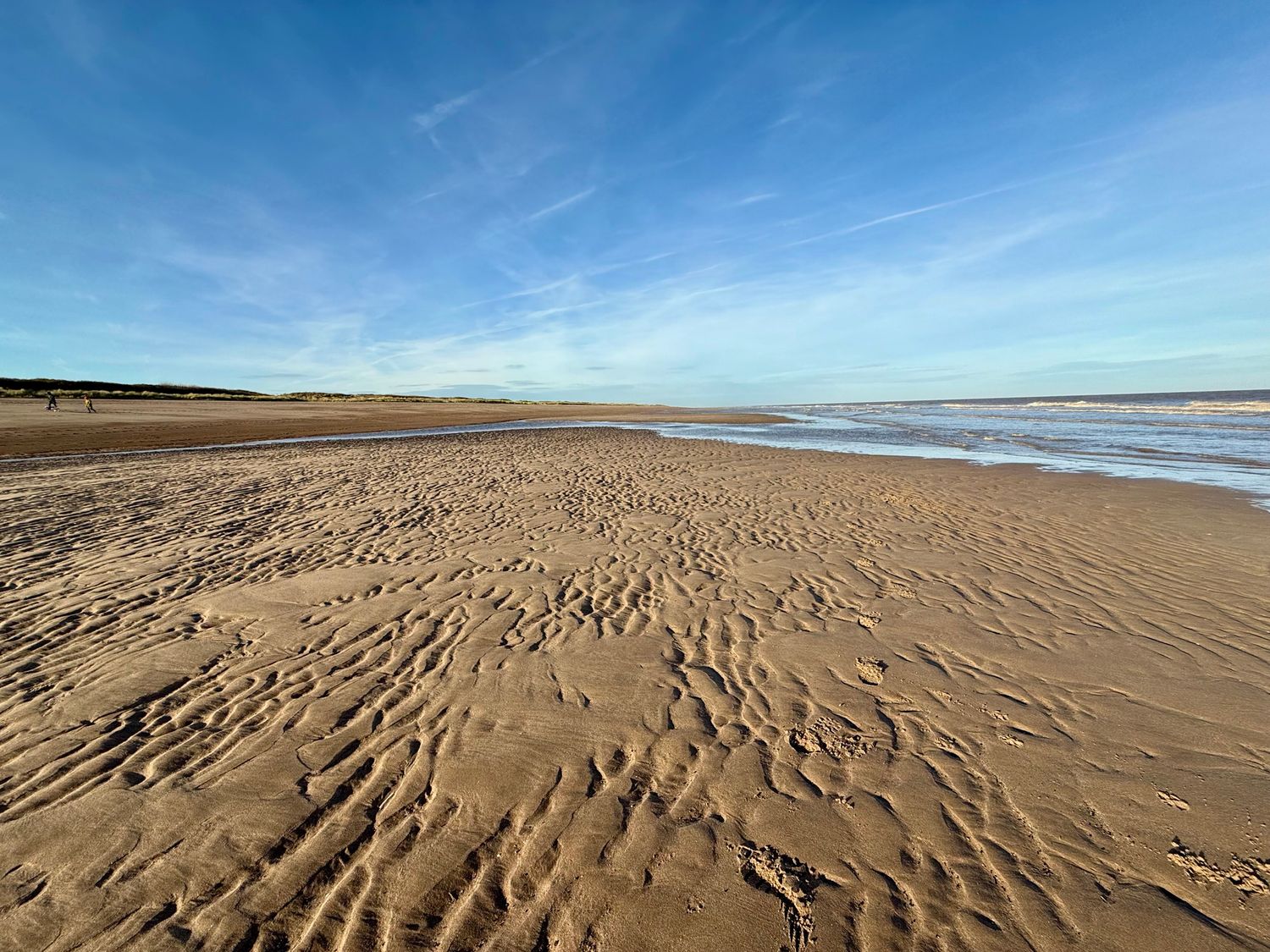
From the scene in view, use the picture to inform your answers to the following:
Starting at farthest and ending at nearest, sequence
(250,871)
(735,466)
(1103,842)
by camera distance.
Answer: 1. (735,466)
2. (1103,842)
3. (250,871)

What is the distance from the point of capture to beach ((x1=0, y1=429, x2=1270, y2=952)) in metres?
2.59

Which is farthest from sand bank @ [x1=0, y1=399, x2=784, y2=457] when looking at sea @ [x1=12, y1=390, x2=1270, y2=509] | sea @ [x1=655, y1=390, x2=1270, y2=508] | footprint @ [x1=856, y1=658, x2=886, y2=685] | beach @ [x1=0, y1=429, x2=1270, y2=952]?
footprint @ [x1=856, y1=658, x2=886, y2=685]

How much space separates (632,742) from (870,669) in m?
2.35

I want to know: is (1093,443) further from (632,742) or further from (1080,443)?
(632,742)

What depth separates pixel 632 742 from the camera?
12.4ft

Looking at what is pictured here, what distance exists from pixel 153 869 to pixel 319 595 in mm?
3724

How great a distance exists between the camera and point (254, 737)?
377cm

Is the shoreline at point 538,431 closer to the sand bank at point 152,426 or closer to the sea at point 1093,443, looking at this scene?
the sea at point 1093,443

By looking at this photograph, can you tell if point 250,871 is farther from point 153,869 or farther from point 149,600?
point 149,600

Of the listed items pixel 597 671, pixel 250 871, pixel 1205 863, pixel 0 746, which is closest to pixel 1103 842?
pixel 1205 863

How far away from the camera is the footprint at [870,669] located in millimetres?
4578

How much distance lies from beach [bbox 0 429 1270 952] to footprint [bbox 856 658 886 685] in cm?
4

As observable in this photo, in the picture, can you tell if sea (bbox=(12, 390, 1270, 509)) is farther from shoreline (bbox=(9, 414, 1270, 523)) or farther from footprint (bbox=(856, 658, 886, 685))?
footprint (bbox=(856, 658, 886, 685))

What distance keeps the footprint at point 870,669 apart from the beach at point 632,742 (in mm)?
41
